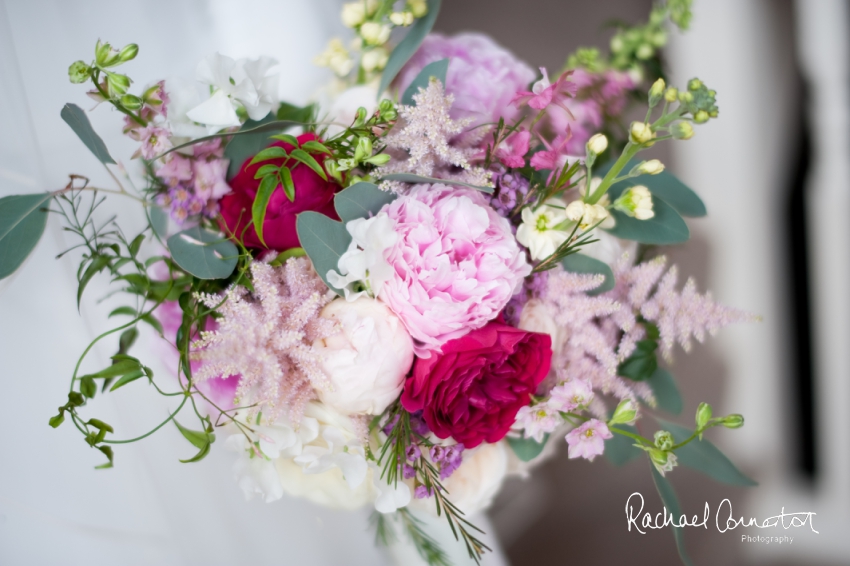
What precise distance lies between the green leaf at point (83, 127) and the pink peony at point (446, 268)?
0.26 metres

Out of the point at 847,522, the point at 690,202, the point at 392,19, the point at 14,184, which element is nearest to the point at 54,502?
the point at 14,184

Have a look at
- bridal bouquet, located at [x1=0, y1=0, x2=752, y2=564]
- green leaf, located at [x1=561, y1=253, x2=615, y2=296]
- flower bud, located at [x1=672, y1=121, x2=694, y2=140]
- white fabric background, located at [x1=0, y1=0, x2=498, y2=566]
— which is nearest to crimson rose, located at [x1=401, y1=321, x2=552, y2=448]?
bridal bouquet, located at [x1=0, y1=0, x2=752, y2=564]

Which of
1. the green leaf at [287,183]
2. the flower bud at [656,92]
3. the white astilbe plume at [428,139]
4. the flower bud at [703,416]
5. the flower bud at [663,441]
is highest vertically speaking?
the flower bud at [656,92]

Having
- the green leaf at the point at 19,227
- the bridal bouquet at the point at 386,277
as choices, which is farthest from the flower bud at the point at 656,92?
the green leaf at the point at 19,227

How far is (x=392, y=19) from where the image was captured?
0.59m

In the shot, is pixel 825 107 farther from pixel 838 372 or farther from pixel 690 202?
pixel 690 202

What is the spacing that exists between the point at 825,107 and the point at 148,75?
1355 mm

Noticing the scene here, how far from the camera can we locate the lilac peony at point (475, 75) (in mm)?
565

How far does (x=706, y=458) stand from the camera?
611 mm

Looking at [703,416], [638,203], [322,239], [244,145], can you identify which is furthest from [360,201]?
[703,416]

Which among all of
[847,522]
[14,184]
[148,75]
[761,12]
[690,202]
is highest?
[761,12]

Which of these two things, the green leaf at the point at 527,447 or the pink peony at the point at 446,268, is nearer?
the pink peony at the point at 446,268

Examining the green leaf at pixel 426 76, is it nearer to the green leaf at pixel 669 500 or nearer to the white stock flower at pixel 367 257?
the white stock flower at pixel 367 257

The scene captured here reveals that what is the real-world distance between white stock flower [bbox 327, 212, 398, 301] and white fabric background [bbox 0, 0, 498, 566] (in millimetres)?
283
